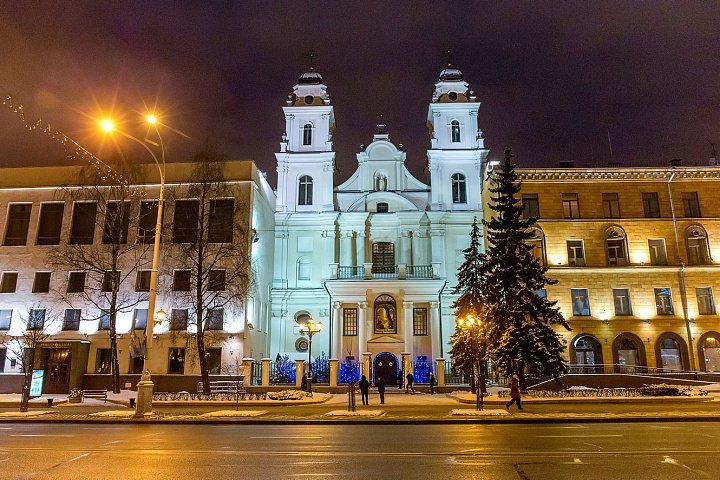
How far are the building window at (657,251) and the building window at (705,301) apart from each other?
3118 millimetres

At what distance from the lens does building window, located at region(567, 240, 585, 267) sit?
39.7 meters

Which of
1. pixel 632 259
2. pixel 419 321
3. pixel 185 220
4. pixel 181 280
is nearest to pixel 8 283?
pixel 181 280

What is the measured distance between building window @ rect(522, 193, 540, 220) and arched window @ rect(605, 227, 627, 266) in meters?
5.41

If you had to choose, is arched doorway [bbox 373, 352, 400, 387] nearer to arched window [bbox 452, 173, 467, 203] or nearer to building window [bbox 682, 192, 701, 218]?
arched window [bbox 452, 173, 467, 203]

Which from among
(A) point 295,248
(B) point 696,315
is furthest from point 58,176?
(B) point 696,315

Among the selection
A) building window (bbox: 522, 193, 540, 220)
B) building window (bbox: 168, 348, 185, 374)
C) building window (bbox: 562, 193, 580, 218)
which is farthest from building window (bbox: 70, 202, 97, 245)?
building window (bbox: 562, 193, 580, 218)

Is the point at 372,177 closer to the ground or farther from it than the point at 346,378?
farther from it

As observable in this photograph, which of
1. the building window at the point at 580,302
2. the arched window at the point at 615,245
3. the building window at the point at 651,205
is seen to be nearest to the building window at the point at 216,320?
the building window at the point at 580,302

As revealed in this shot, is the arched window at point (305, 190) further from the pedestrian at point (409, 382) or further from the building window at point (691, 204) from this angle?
the building window at point (691, 204)

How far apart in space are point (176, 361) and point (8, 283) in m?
14.3

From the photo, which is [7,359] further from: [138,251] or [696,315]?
[696,315]

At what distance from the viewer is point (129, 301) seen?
37.3m

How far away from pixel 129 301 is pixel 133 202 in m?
7.30

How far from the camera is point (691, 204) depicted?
4041 cm
